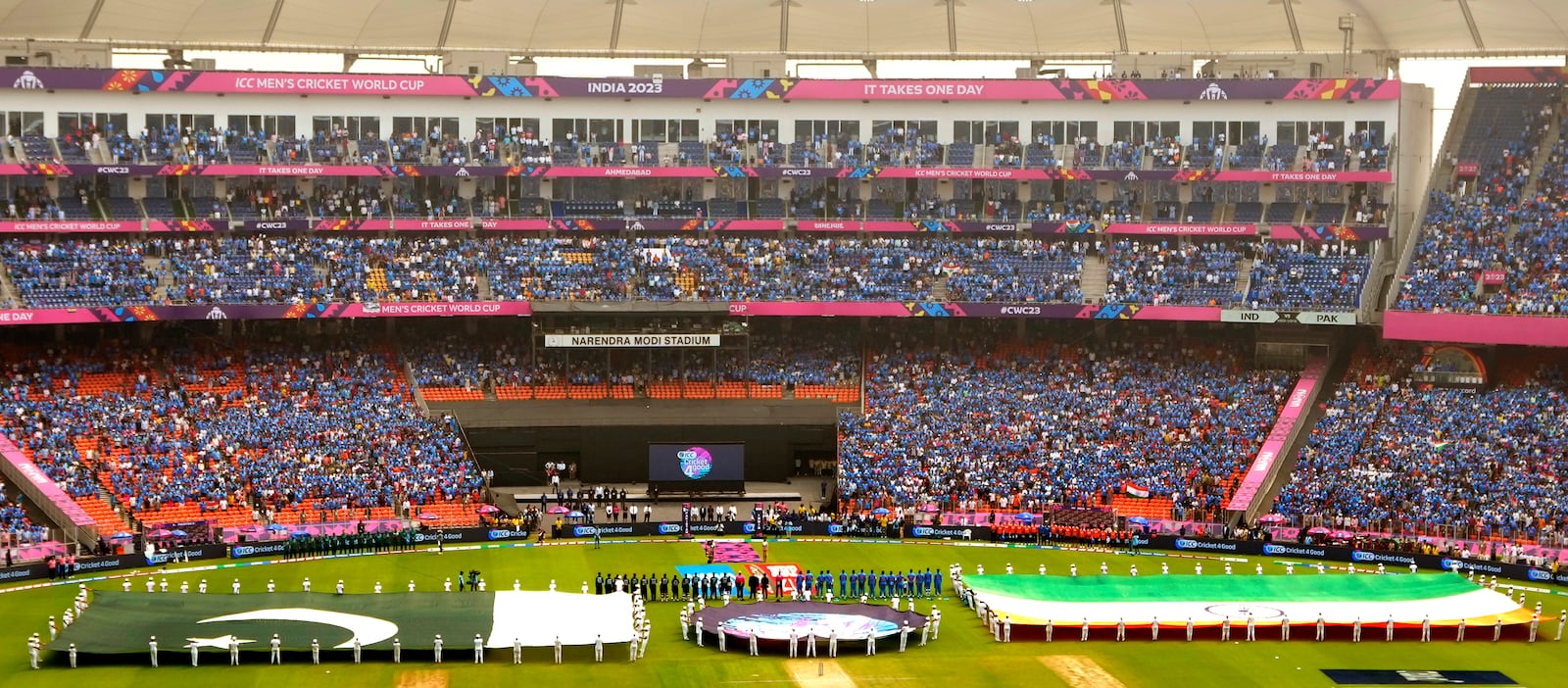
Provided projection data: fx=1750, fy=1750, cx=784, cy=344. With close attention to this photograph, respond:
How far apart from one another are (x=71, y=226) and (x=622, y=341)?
22.6 m

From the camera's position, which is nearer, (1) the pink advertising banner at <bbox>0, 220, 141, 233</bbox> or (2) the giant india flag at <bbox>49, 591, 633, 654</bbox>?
(2) the giant india flag at <bbox>49, 591, 633, 654</bbox>

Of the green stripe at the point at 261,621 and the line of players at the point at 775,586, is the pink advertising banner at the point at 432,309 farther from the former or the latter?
the green stripe at the point at 261,621

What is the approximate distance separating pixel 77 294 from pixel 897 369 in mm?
32898

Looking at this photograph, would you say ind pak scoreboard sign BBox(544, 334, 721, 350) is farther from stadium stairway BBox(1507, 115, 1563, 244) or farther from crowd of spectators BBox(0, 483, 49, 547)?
stadium stairway BBox(1507, 115, 1563, 244)

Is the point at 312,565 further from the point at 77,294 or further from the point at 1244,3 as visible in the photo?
the point at 1244,3

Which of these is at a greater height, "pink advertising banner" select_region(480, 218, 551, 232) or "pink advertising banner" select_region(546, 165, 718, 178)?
"pink advertising banner" select_region(546, 165, 718, 178)

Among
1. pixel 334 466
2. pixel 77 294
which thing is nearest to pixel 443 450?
pixel 334 466

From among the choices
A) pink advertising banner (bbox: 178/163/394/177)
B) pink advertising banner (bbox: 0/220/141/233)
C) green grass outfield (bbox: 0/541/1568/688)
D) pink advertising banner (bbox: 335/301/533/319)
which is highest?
pink advertising banner (bbox: 178/163/394/177)

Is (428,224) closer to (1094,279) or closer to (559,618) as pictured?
(1094,279)

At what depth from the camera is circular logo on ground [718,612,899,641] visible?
43656mm

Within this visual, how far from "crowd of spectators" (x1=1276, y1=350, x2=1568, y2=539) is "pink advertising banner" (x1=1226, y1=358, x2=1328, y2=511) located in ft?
3.78

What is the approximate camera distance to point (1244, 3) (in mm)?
78438

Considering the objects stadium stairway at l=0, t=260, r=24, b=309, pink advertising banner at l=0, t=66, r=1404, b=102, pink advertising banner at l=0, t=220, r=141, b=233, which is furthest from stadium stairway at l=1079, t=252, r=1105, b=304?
stadium stairway at l=0, t=260, r=24, b=309

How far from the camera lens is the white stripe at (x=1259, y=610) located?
153 feet
